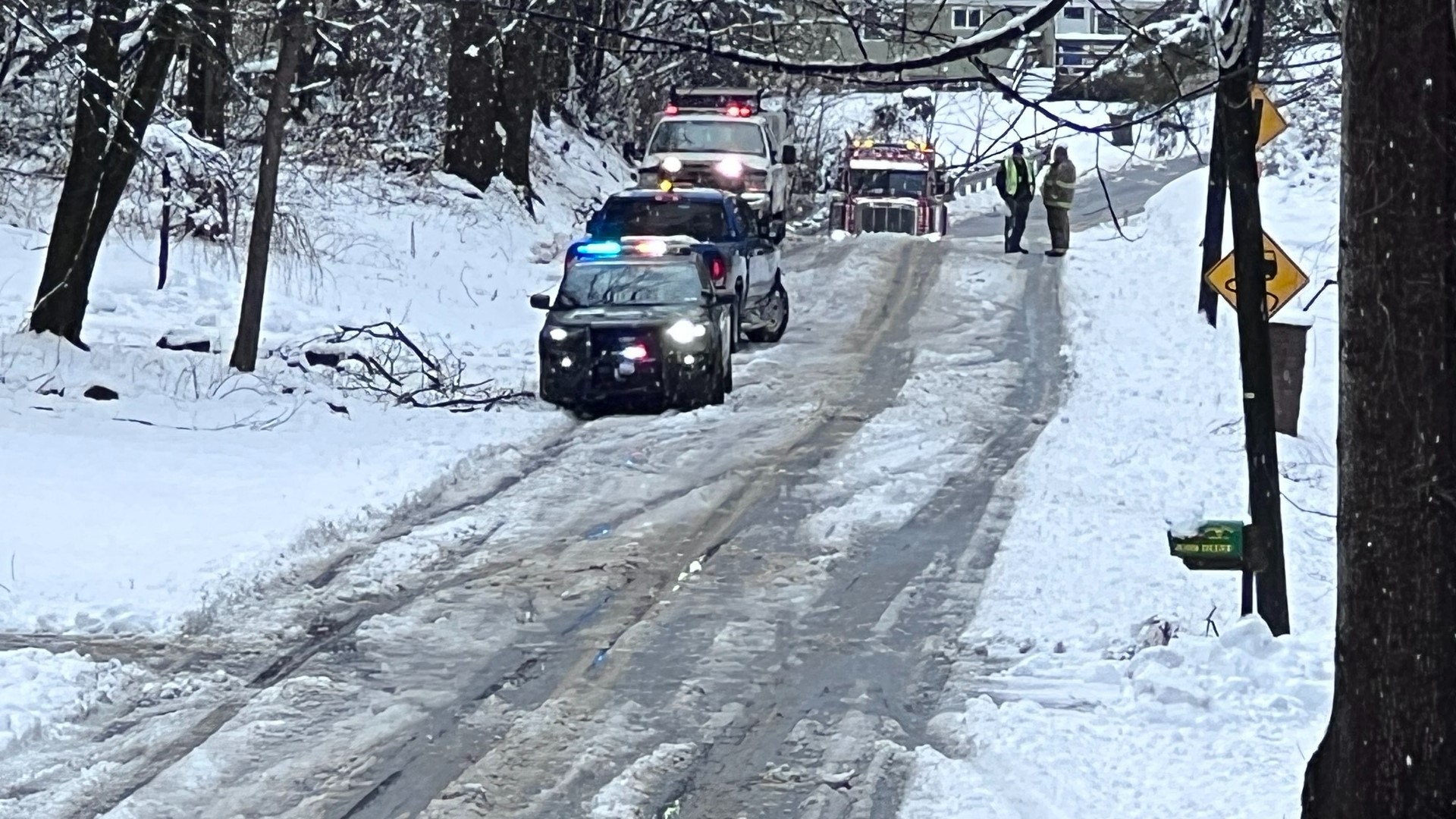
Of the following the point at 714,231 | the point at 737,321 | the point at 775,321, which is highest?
the point at 714,231

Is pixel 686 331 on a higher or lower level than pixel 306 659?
higher

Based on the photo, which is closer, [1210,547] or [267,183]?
[1210,547]

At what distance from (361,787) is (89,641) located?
9.80 feet

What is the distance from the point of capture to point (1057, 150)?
1137 inches

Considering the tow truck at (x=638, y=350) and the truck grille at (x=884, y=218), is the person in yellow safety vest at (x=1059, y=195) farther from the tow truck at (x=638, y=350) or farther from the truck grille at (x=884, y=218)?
the tow truck at (x=638, y=350)

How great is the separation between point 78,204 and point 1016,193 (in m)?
16.5

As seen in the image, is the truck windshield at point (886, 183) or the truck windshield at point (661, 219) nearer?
the truck windshield at point (661, 219)

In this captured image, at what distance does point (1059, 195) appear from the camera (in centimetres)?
2928

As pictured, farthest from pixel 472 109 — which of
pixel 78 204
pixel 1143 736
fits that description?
pixel 1143 736

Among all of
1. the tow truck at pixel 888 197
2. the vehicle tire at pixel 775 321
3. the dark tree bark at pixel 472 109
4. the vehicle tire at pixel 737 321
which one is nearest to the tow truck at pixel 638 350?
the vehicle tire at pixel 737 321

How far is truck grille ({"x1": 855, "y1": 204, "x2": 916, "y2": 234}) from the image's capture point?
34.2 meters

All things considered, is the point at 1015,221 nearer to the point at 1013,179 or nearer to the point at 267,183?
the point at 1013,179

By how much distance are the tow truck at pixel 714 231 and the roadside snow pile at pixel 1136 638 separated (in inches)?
160

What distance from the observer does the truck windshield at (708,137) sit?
30828mm
